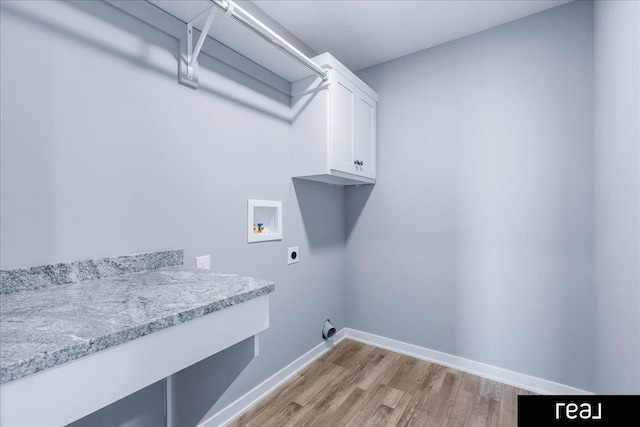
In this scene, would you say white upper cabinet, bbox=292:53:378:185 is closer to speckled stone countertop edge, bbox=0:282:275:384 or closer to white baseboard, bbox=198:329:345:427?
speckled stone countertop edge, bbox=0:282:275:384

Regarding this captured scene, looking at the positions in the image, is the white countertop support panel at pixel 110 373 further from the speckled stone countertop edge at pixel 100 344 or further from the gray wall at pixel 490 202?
the gray wall at pixel 490 202

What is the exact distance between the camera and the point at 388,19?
6.12 ft

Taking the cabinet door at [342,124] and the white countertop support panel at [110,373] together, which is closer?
the white countertop support panel at [110,373]

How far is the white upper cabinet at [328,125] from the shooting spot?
185 cm

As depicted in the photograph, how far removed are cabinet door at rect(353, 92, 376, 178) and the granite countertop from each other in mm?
1453

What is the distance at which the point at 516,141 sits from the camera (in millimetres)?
1898

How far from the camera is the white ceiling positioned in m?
1.74

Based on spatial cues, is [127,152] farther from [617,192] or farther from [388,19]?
[617,192]

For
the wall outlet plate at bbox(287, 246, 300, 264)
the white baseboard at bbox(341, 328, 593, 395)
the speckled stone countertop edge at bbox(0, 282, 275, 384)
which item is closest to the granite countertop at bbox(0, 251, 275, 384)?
the speckled stone countertop edge at bbox(0, 282, 275, 384)

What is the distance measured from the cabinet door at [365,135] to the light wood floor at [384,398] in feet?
4.77

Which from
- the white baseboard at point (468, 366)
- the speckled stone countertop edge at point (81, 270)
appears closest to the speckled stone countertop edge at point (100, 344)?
the speckled stone countertop edge at point (81, 270)

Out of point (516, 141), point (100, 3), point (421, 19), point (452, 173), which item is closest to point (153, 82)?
A: point (100, 3)

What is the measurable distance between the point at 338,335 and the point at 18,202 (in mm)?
2242

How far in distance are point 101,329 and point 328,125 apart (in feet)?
5.11
